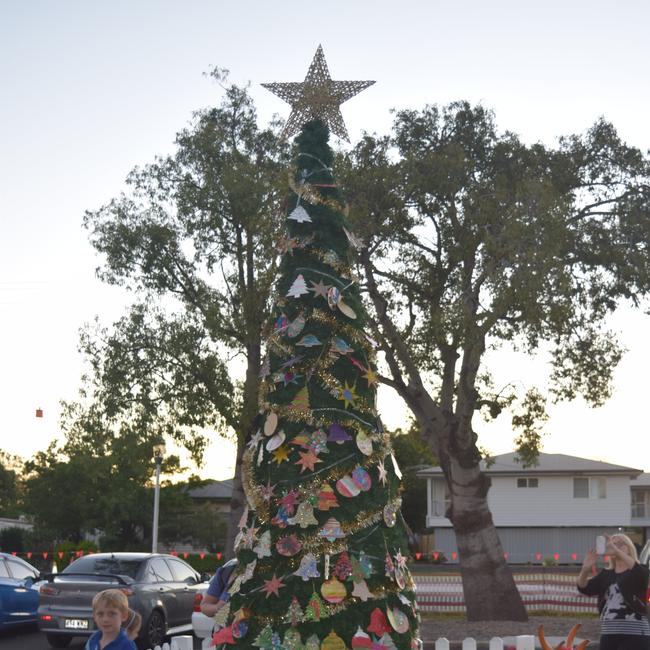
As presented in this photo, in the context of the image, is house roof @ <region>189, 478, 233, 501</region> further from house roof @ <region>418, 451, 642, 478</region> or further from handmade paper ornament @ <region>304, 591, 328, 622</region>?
handmade paper ornament @ <region>304, 591, 328, 622</region>

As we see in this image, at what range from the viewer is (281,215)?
9.51m

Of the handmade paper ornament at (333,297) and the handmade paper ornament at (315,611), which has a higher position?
the handmade paper ornament at (333,297)

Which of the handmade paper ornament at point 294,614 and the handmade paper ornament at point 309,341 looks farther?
the handmade paper ornament at point 309,341

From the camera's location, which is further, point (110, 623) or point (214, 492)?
point (214, 492)

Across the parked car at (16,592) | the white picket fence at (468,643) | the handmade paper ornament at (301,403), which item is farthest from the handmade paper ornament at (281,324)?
the parked car at (16,592)

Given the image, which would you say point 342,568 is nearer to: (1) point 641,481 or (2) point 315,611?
(2) point 315,611

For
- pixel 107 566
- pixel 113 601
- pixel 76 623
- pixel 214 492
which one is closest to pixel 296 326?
pixel 113 601

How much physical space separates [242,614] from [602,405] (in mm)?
14558

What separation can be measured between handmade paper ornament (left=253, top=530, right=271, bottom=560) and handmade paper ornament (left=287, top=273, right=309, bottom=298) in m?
1.95

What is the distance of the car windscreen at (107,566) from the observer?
16.5 m

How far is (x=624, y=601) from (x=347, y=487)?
85.9 inches

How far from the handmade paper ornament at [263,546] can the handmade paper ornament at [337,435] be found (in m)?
0.87

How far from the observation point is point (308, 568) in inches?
295

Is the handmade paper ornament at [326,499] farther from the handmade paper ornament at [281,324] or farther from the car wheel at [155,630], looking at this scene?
the car wheel at [155,630]
